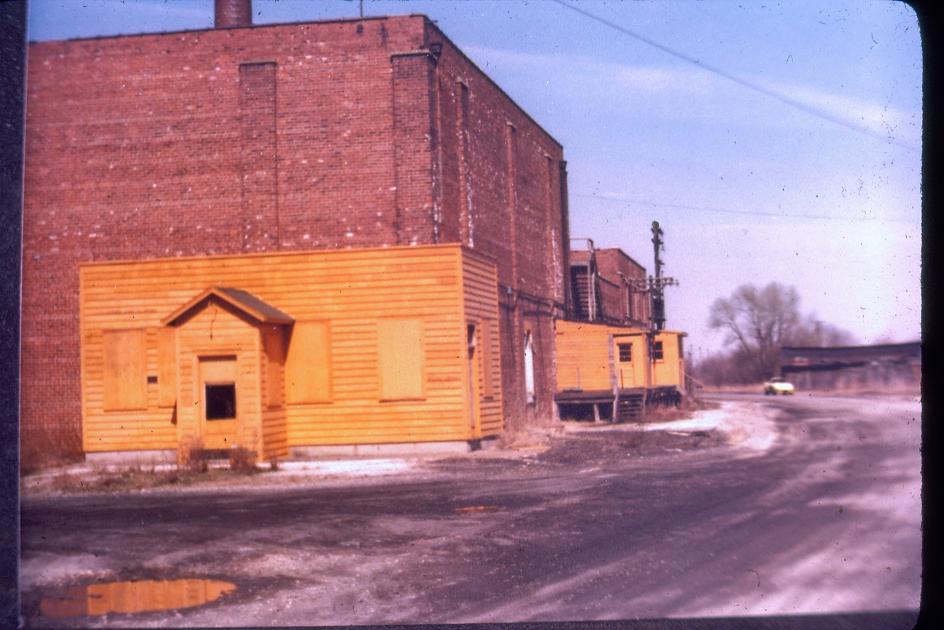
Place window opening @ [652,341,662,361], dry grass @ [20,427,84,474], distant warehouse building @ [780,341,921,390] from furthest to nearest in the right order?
window opening @ [652,341,662,361], dry grass @ [20,427,84,474], distant warehouse building @ [780,341,921,390]

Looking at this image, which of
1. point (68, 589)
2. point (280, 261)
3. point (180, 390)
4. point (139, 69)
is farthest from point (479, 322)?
point (68, 589)

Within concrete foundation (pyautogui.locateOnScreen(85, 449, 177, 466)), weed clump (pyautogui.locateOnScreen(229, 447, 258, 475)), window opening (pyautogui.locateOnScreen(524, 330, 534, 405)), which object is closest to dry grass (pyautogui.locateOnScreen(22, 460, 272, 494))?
weed clump (pyautogui.locateOnScreen(229, 447, 258, 475))

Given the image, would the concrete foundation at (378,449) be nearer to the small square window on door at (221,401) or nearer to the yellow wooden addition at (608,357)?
the small square window on door at (221,401)

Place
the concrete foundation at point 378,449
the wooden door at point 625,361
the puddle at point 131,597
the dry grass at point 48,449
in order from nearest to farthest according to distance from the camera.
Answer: the puddle at point 131,597 → the concrete foundation at point 378,449 → the dry grass at point 48,449 → the wooden door at point 625,361

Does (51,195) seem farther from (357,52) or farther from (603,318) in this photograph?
(603,318)

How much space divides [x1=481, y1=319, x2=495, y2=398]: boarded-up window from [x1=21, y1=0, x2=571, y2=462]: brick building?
2874 millimetres

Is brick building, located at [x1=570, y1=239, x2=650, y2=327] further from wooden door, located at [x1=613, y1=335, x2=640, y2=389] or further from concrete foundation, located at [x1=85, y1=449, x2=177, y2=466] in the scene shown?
concrete foundation, located at [x1=85, y1=449, x2=177, y2=466]

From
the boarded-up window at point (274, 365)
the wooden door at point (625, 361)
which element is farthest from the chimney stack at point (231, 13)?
the wooden door at point (625, 361)

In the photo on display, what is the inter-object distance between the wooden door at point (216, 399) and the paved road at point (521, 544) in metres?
5.10

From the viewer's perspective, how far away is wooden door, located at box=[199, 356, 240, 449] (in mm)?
19297

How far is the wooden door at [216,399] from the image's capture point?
19297 mm

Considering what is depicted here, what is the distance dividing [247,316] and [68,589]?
39.7 feet

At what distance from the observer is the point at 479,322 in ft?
72.0

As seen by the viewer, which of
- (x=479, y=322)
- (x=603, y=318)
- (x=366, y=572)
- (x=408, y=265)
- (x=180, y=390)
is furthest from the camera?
(x=603, y=318)
